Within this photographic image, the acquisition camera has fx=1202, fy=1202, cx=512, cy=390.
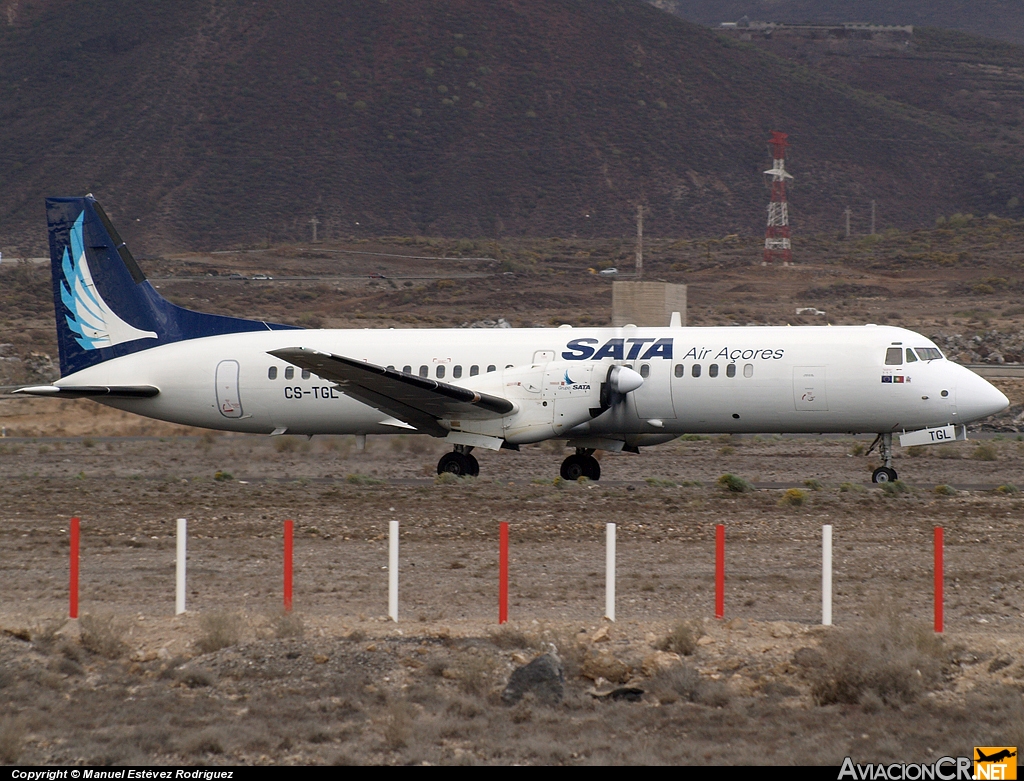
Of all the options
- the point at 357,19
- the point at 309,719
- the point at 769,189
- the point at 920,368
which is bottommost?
the point at 309,719

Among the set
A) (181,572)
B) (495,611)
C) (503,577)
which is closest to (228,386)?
(181,572)

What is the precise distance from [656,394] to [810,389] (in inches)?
110

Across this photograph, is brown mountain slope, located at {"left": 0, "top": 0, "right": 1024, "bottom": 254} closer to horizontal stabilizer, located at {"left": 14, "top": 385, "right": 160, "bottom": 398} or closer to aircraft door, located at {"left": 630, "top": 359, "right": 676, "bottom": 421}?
horizontal stabilizer, located at {"left": 14, "top": 385, "right": 160, "bottom": 398}

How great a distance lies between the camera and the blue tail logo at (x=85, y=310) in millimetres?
25594

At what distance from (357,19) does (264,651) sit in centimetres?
12677

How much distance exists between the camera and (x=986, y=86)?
149125mm

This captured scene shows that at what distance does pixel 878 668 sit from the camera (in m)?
9.02

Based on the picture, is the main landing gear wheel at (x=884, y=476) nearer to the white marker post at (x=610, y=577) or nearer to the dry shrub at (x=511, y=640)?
the white marker post at (x=610, y=577)

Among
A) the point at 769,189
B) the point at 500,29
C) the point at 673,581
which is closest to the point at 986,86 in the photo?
the point at 769,189

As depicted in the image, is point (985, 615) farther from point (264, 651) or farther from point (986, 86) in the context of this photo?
point (986, 86)

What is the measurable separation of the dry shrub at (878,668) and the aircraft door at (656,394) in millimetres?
12803

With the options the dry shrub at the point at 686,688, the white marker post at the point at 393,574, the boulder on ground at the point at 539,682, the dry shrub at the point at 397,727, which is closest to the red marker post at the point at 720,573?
the dry shrub at the point at 686,688

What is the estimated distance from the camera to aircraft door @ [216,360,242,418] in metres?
24.5

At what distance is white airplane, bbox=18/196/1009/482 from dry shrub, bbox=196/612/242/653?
32.9 ft
